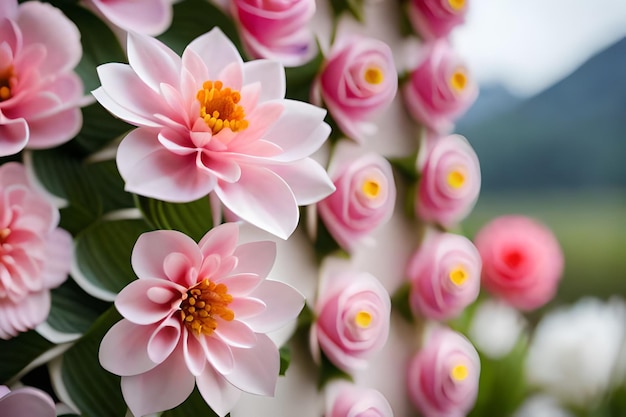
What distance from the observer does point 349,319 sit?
0.52 meters

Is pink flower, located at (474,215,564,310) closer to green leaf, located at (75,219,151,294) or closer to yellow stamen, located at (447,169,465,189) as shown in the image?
yellow stamen, located at (447,169,465,189)

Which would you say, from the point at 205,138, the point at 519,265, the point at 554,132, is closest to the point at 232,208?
the point at 205,138

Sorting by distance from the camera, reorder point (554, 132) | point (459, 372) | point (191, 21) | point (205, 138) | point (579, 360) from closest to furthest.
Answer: point (205, 138) < point (191, 21) < point (459, 372) < point (579, 360) < point (554, 132)

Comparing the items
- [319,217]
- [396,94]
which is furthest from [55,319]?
[396,94]

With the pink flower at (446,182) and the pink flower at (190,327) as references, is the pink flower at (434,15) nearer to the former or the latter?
the pink flower at (446,182)

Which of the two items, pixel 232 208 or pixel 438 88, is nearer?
pixel 232 208

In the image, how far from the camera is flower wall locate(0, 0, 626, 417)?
0.40m

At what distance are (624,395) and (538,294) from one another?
0.48 ft

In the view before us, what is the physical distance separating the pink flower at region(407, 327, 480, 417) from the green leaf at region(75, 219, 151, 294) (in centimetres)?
29

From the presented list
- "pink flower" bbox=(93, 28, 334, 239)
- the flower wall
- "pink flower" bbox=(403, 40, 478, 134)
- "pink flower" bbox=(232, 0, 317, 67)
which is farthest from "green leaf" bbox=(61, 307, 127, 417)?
"pink flower" bbox=(403, 40, 478, 134)

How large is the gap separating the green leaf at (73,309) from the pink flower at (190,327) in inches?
2.5

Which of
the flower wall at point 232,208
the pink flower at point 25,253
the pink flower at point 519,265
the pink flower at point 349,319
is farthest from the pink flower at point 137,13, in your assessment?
the pink flower at point 519,265

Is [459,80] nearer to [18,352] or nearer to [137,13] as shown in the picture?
[137,13]

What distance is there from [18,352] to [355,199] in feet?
0.89
